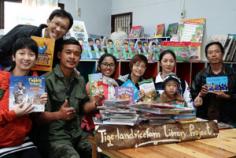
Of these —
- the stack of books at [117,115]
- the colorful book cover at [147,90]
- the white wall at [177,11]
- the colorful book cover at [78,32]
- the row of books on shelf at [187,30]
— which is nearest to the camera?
the stack of books at [117,115]

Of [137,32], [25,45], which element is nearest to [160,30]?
[137,32]

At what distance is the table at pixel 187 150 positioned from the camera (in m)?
1.43

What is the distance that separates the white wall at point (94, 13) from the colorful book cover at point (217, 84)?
4.65 metres

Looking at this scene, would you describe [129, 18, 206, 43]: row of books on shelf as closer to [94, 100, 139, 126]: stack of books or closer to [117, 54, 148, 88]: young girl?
A: [117, 54, 148, 88]: young girl

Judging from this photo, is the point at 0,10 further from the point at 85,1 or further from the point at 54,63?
the point at 54,63

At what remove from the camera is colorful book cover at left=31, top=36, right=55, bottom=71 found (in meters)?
2.08

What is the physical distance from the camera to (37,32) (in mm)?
2213

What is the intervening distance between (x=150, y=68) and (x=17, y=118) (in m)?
2.78

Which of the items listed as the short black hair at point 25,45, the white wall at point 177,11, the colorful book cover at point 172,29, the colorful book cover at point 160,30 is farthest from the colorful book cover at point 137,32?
the short black hair at point 25,45

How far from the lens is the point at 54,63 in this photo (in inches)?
88.7

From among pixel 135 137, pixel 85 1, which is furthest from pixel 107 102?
pixel 85 1

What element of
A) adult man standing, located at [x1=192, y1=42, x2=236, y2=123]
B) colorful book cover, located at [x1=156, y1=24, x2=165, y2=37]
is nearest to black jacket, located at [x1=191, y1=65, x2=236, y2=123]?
adult man standing, located at [x1=192, y1=42, x2=236, y2=123]

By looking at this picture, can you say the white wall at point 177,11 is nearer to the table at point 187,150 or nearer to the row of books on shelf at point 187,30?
the row of books on shelf at point 187,30

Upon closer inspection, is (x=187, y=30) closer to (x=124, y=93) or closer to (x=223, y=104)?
(x=223, y=104)
